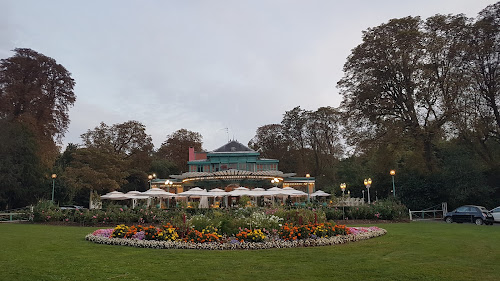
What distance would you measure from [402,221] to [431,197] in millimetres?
8486

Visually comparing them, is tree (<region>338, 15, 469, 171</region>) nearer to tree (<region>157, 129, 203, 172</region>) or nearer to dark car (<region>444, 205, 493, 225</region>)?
dark car (<region>444, 205, 493, 225</region>)

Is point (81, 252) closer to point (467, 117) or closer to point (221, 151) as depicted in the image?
point (467, 117)

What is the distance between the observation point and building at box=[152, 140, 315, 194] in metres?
43.1

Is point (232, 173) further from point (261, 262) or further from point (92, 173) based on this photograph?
point (261, 262)

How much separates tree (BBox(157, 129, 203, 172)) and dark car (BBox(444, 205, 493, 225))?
42.5 m

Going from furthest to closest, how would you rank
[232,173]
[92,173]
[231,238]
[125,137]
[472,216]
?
1. [125,137]
2. [232,173]
3. [92,173]
4. [472,216]
5. [231,238]

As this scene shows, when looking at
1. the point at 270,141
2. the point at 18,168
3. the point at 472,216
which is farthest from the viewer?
the point at 270,141

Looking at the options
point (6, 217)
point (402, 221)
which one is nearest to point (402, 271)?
point (402, 221)

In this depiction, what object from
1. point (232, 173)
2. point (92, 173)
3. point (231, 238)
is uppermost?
point (92, 173)

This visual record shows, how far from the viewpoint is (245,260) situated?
9.36 metres

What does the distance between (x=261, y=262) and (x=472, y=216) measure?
1978cm

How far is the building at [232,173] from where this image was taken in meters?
43.1

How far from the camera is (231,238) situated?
1248cm

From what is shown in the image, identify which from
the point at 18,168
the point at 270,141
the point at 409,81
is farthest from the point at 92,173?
the point at 409,81
